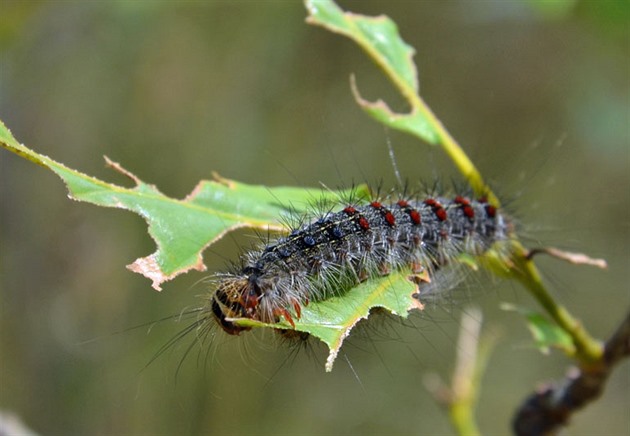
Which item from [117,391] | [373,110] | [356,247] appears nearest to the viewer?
[356,247]

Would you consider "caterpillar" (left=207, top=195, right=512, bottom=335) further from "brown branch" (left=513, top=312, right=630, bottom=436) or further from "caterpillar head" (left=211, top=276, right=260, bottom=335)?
"brown branch" (left=513, top=312, right=630, bottom=436)

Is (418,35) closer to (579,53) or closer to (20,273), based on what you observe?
(579,53)

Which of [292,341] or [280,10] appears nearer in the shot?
[292,341]

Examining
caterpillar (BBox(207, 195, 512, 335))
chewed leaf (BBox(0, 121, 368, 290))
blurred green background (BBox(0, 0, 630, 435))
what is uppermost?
chewed leaf (BBox(0, 121, 368, 290))

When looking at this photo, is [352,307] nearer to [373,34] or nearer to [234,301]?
[234,301]

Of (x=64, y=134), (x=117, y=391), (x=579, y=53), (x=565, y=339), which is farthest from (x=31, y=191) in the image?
(x=579, y=53)

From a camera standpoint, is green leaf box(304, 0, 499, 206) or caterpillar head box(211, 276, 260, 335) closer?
caterpillar head box(211, 276, 260, 335)

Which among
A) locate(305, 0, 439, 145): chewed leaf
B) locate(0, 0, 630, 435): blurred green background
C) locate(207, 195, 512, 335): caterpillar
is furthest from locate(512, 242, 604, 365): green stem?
locate(0, 0, 630, 435): blurred green background

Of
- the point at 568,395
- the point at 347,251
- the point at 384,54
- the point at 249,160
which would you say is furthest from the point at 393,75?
the point at 249,160
